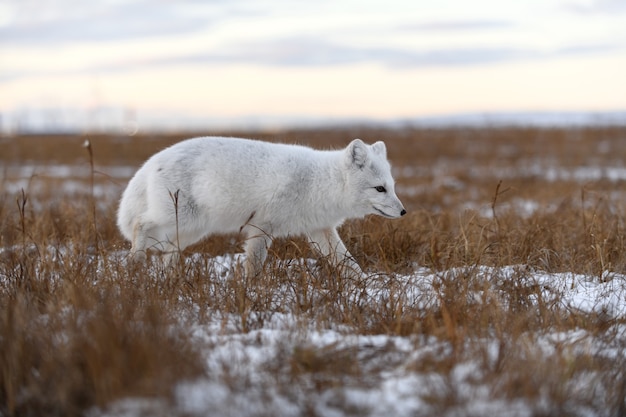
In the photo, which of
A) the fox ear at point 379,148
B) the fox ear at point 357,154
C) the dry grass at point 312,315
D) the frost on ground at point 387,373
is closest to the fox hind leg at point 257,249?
the dry grass at point 312,315

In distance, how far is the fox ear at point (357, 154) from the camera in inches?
191

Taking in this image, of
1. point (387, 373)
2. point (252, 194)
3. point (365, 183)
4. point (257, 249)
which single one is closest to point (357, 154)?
point (365, 183)

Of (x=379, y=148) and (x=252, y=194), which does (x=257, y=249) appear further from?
(x=379, y=148)

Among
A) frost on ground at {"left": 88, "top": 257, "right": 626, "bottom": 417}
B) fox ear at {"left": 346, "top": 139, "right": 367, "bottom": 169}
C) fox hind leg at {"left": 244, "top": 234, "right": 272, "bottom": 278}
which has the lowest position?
frost on ground at {"left": 88, "top": 257, "right": 626, "bottom": 417}

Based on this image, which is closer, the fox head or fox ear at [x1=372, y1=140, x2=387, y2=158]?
the fox head

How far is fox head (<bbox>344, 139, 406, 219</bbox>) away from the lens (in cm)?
485

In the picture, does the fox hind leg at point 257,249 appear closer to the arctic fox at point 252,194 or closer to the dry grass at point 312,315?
the arctic fox at point 252,194

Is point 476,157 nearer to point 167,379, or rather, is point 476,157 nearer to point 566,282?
point 566,282

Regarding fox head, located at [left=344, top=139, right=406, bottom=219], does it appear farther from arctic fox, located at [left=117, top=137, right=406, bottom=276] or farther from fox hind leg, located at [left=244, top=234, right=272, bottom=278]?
fox hind leg, located at [left=244, top=234, right=272, bottom=278]

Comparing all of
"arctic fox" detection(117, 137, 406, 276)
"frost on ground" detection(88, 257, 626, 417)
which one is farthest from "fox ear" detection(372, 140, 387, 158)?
"frost on ground" detection(88, 257, 626, 417)

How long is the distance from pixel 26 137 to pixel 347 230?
21.5m

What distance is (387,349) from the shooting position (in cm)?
284

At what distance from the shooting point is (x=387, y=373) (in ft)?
8.71

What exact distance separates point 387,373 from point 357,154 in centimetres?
253
